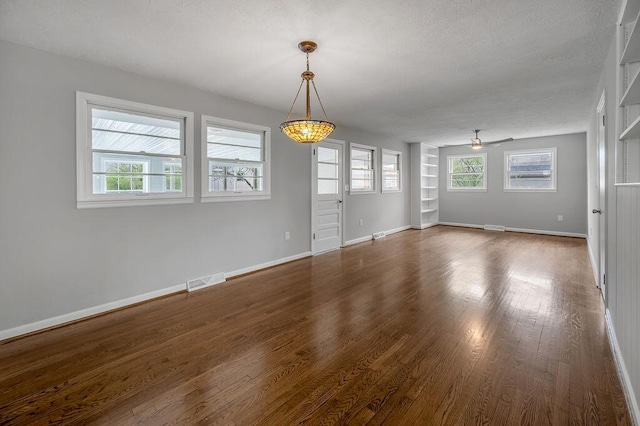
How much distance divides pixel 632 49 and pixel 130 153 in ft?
→ 13.4

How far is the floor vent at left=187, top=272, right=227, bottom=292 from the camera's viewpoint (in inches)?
145

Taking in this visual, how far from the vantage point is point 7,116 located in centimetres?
250

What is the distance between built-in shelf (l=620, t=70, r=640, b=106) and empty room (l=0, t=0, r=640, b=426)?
2 centimetres

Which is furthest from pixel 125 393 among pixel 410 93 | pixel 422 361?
pixel 410 93

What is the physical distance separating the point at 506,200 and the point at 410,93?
5562 millimetres

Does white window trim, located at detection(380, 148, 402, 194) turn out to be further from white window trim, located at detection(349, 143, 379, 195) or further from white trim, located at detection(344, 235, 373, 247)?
white trim, located at detection(344, 235, 373, 247)

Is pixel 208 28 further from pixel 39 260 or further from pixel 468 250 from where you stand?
pixel 468 250

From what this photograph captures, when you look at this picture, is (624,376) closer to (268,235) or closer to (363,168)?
(268,235)

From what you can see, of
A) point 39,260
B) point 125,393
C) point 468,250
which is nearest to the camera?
point 125,393

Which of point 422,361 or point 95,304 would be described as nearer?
point 422,361

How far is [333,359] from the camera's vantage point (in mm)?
2141

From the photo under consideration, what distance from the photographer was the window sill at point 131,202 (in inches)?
115

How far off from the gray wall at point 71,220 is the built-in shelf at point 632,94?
383cm

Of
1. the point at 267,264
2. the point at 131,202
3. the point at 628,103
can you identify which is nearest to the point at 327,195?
the point at 267,264
